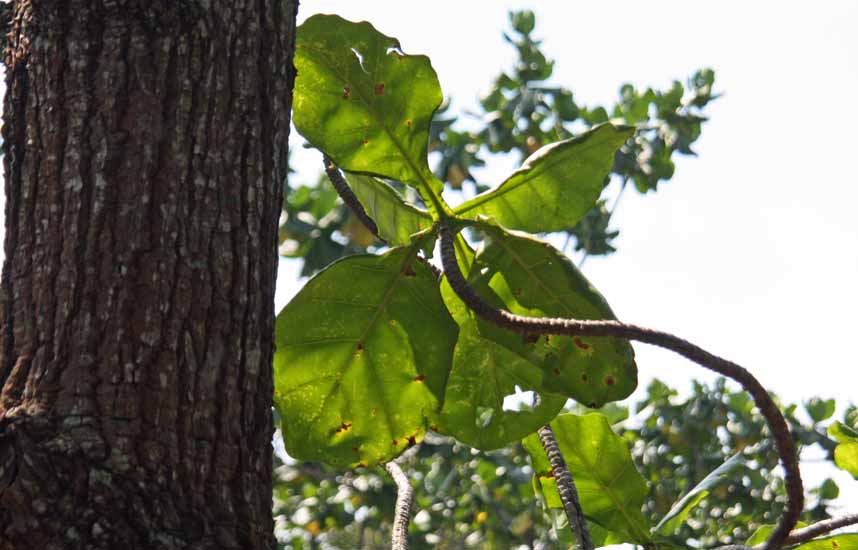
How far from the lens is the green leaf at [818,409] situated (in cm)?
507

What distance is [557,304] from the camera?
1389 millimetres

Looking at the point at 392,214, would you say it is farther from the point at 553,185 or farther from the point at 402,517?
the point at 402,517

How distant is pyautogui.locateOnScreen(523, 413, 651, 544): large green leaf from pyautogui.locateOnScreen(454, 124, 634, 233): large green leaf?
347 mm

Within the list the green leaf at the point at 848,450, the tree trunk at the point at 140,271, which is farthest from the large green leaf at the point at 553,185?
the green leaf at the point at 848,450

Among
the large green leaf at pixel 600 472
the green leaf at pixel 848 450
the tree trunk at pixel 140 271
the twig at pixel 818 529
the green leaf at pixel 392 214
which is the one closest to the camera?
the tree trunk at pixel 140 271

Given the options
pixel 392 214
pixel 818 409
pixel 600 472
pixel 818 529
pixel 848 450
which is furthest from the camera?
pixel 818 409

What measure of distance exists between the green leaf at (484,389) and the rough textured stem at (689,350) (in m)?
0.22

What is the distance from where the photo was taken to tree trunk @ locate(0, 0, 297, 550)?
978 millimetres

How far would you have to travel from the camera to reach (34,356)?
104cm

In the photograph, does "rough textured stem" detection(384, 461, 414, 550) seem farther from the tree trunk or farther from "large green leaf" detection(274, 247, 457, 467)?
the tree trunk

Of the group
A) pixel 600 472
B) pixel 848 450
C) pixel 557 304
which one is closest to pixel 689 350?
pixel 557 304

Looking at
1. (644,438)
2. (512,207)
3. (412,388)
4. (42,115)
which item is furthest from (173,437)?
(644,438)

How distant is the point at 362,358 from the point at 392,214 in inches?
7.3

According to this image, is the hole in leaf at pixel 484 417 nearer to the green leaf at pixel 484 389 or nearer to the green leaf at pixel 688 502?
the green leaf at pixel 484 389
